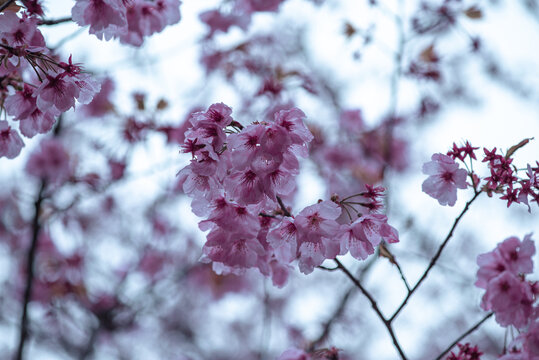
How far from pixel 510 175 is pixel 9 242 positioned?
6795 millimetres

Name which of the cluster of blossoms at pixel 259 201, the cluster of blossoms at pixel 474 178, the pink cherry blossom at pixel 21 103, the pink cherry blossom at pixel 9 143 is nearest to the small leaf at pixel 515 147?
the cluster of blossoms at pixel 474 178

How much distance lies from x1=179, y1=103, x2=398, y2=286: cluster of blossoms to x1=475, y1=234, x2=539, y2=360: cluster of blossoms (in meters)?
0.46

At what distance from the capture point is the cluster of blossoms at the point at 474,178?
1.84 m

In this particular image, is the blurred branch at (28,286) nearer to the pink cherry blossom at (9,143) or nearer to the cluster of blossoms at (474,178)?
the pink cherry blossom at (9,143)

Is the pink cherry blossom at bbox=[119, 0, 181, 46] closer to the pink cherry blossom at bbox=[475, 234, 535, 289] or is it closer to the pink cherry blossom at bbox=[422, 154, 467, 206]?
the pink cherry blossom at bbox=[422, 154, 467, 206]

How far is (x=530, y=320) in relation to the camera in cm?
190

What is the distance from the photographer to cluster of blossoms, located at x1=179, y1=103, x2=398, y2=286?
1.69 m

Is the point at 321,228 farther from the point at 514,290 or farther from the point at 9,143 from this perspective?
the point at 9,143

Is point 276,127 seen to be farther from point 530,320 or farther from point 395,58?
point 395,58

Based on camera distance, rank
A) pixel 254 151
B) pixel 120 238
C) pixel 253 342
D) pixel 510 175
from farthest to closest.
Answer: pixel 253 342
pixel 120 238
pixel 510 175
pixel 254 151

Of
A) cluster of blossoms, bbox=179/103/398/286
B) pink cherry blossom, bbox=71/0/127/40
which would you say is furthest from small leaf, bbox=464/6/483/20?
pink cherry blossom, bbox=71/0/127/40

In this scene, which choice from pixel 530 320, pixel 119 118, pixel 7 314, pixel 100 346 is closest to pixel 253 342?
pixel 100 346

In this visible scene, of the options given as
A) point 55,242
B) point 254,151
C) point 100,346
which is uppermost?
point 55,242

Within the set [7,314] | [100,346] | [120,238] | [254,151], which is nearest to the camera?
[254,151]
